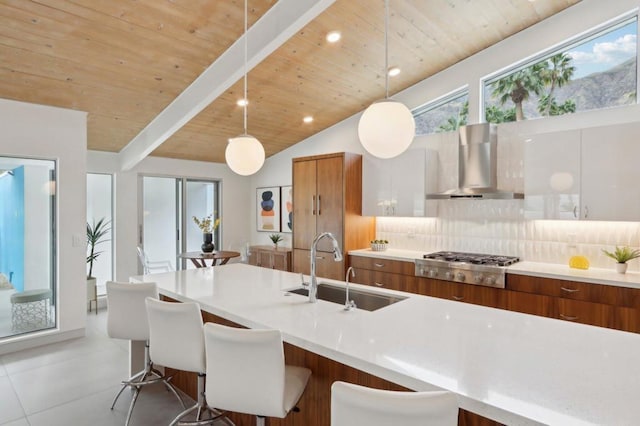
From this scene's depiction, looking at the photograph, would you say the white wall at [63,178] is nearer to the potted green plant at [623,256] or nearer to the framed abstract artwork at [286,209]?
the framed abstract artwork at [286,209]

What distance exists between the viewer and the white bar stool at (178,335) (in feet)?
6.29

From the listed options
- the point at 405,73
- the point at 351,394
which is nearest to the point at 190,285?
the point at 351,394

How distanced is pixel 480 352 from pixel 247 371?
96 centimetres

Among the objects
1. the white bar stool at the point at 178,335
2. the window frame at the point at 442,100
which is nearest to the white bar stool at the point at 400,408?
the white bar stool at the point at 178,335

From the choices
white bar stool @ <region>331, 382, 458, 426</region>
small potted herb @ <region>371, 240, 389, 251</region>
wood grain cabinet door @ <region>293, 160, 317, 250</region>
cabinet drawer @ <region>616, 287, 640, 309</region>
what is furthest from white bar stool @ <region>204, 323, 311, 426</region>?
wood grain cabinet door @ <region>293, 160, 317, 250</region>

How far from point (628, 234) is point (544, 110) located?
1.47 metres

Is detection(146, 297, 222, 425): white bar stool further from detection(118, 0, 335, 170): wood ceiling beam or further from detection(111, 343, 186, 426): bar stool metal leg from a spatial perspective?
detection(118, 0, 335, 170): wood ceiling beam

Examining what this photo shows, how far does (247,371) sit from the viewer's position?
154 cm

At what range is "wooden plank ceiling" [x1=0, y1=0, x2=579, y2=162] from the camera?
287cm

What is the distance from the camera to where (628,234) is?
3.28 meters

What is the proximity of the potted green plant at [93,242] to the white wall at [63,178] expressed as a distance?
103 centimetres

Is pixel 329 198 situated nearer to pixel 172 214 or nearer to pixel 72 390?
pixel 172 214

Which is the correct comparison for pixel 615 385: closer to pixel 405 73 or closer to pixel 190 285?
pixel 190 285

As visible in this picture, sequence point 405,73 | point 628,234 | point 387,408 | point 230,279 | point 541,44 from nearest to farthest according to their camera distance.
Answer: point 387,408
point 230,279
point 628,234
point 541,44
point 405,73
